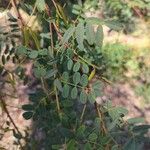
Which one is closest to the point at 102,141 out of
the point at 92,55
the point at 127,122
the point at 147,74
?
the point at 127,122

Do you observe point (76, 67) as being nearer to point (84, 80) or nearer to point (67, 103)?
point (84, 80)

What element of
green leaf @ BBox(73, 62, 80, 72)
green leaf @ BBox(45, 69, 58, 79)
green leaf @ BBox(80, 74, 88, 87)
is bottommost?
green leaf @ BBox(80, 74, 88, 87)

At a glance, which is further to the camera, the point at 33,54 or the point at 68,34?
the point at 33,54

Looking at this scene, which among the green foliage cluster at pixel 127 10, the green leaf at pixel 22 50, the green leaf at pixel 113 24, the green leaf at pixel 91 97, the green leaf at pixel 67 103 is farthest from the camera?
the green foliage cluster at pixel 127 10

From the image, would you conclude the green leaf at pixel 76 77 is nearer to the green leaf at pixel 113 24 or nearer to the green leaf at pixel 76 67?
the green leaf at pixel 76 67

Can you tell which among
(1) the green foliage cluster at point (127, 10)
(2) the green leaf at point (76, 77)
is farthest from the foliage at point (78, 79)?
(1) the green foliage cluster at point (127, 10)

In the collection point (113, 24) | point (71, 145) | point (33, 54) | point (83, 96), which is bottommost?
point (71, 145)

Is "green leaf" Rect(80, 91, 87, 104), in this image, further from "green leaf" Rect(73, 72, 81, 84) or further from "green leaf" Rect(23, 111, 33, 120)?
"green leaf" Rect(23, 111, 33, 120)

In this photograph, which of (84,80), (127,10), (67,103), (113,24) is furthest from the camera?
(127,10)

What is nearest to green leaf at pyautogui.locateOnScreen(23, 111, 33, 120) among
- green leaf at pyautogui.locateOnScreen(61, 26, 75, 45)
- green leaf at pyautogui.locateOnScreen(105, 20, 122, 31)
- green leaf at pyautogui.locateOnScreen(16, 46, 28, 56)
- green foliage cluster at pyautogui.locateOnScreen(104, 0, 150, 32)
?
green leaf at pyautogui.locateOnScreen(16, 46, 28, 56)

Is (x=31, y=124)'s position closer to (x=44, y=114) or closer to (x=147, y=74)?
(x=147, y=74)

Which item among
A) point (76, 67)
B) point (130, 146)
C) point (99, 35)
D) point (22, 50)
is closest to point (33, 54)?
point (22, 50)
